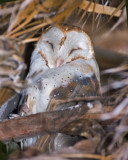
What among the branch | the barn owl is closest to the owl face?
the barn owl

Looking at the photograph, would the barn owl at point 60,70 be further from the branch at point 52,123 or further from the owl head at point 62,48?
the branch at point 52,123

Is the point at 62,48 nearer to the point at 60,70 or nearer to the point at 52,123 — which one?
the point at 60,70

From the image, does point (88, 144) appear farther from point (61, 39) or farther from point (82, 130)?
point (61, 39)

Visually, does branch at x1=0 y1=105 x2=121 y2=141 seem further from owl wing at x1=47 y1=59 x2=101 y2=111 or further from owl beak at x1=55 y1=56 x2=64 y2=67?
owl beak at x1=55 y1=56 x2=64 y2=67

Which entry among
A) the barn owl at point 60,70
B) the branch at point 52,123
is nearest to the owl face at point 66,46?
the barn owl at point 60,70

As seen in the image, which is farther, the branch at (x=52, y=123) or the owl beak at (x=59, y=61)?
the owl beak at (x=59, y=61)

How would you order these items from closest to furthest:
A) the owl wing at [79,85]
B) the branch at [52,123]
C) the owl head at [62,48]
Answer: the branch at [52,123], the owl wing at [79,85], the owl head at [62,48]

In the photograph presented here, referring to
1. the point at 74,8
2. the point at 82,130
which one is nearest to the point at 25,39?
the point at 74,8
